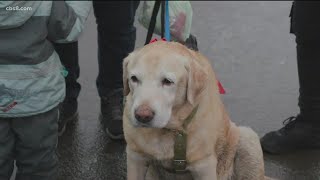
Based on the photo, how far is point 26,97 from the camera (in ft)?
9.81

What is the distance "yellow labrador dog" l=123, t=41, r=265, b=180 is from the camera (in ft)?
Result: 8.53

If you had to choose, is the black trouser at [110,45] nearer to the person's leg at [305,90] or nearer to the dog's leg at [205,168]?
the person's leg at [305,90]

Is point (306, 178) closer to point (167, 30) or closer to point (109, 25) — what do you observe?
point (167, 30)

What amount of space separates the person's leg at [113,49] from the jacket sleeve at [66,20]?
0.62 metres

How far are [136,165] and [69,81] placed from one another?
1365 mm

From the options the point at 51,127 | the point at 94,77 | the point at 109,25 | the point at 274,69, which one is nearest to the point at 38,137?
the point at 51,127

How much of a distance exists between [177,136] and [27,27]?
2.95 feet

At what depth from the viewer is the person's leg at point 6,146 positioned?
3.07 m

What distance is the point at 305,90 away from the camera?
12.5ft

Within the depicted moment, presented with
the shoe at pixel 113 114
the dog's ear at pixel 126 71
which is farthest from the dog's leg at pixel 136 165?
the shoe at pixel 113 114

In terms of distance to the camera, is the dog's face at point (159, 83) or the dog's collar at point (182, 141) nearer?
the dog's face at point (159, 83)

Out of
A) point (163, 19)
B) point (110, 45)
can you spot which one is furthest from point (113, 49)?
point (163, 19)

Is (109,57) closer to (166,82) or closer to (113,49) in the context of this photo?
(113,49)

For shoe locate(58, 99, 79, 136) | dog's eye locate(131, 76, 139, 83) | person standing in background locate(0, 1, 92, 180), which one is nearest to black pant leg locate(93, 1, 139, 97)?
shoe locate(58, 99, 79, 136)
